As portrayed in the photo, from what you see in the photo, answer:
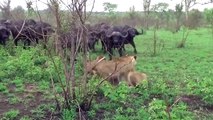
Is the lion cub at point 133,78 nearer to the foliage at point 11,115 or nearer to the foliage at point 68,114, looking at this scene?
the foliage at point 68,114

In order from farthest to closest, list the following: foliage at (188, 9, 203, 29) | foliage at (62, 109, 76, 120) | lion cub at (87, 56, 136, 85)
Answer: foliage at (188, 9, 203, 29)
lion cub at (87, 56, 136, 85)
foliage at (62, 109, 76, 120)

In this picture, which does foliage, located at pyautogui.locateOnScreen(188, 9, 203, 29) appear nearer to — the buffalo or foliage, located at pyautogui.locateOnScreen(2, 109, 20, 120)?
the buffalo

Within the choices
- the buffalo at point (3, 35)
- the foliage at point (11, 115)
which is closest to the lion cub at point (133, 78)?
the foliage at point (11, 115)

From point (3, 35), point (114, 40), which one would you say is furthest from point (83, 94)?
point (3, 35)

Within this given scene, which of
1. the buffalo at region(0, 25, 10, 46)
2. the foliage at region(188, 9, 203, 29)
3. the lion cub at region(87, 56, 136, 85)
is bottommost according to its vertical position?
the foliage at region(188, 9, 203, 29)

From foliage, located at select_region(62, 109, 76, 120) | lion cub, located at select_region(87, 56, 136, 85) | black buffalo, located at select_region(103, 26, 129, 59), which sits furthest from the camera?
black buffalo, located at select_region(103, 26, 129, 59)

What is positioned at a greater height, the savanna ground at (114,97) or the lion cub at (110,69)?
the lion cub at (110,69)

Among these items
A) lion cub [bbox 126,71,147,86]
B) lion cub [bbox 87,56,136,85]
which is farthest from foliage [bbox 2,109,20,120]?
lion cub [bbox 126,71,147,86]

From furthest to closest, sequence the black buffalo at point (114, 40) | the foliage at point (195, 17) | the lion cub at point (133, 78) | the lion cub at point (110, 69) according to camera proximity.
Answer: the foliage at point (195, 17)
the black buffalo at point (114, 40)
the lion cub at point (110, 69)
the lion cub at point (133, 78)

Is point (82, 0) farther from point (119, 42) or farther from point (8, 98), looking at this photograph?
point (119, 42)

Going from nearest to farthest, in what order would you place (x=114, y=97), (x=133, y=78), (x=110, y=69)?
(x=114, y=97) < (x=133, y=78) < (x=110, y=69)

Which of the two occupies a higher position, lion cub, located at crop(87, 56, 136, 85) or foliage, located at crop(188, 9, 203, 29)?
lion cub, located at crop(87, 56, 136, 85)

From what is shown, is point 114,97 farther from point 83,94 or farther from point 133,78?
point 133,78

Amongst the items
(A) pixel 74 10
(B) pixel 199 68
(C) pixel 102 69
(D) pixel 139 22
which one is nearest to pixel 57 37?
(A) pixel 74 10
